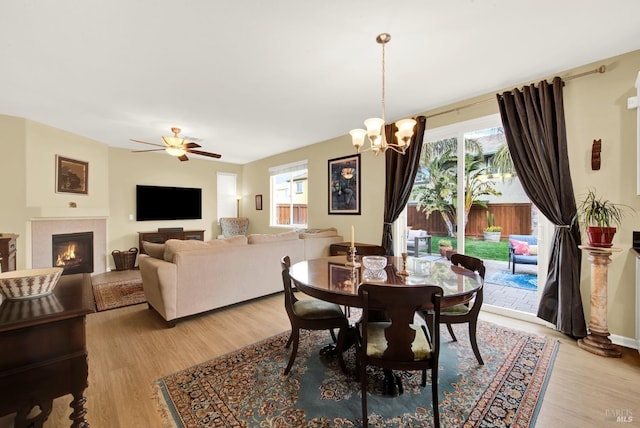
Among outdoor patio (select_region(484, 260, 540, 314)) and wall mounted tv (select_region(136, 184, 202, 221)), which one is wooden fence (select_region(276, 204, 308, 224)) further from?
outdoor patio (select_region(484, 260, 540, 314))

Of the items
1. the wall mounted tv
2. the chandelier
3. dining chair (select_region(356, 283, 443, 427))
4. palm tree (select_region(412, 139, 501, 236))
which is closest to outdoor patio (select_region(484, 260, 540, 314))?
palm tree (select_region(412, 139, 501, 236))

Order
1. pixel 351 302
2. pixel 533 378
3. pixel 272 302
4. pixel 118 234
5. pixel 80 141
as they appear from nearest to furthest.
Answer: pixel 351 302
pixel 533 378
pixel 272 302
pixel 80 141
pixel 118 234

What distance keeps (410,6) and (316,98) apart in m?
1.63

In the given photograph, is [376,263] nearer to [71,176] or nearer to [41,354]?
[41,354]

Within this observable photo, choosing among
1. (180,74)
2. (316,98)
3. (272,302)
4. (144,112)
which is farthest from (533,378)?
(144,112)

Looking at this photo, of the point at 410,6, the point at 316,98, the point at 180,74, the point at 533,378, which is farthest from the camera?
the point at 316,98

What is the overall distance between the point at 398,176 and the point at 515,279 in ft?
6.80

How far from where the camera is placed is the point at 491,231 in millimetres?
3352

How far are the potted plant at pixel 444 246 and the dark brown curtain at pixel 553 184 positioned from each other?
3.69 ft

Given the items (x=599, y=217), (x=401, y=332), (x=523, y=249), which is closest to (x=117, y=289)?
(x=401, y=332)

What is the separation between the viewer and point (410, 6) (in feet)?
5.93

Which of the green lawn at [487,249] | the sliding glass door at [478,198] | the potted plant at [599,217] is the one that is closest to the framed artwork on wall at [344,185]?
the sliding glass door at [478,198]

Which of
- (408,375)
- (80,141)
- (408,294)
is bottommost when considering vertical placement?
(408,375)

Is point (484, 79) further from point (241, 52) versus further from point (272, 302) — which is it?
point (272, 302)
